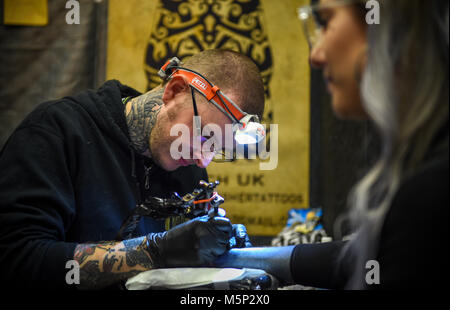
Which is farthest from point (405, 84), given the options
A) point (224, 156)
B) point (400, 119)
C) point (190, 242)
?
point (224, 156)

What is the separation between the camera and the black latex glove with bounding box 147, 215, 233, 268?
4.22ft

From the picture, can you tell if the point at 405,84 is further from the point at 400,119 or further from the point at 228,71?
the point at 228,71

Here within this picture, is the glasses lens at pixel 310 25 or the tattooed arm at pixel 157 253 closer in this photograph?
the glasses lens at pixel 310 25

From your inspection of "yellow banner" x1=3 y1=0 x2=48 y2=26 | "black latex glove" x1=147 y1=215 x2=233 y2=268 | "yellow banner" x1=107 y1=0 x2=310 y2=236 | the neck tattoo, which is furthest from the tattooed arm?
"yellow banner" x1=3 y1=0 x2=48 y2=26

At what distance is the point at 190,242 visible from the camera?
1284 millimetres

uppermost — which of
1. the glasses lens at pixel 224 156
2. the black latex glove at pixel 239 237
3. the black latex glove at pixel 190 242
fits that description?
the glasses lens at pixel 224 156

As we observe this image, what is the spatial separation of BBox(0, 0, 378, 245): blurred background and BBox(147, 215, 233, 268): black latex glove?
210 mm

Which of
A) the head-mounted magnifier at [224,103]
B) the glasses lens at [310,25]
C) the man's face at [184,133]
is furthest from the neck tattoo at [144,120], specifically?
the glasses lens at [310,25]

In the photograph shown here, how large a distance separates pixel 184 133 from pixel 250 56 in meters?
0.41

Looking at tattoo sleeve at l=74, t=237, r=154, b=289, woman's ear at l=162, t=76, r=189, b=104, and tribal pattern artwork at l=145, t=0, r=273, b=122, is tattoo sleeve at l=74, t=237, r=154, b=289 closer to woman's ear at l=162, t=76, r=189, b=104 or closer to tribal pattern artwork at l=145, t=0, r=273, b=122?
woman's ear at l=162, t=76, r=189, b=104

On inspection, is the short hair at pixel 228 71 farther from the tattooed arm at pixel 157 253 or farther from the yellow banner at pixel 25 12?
the yellow banner at pixel 25 12

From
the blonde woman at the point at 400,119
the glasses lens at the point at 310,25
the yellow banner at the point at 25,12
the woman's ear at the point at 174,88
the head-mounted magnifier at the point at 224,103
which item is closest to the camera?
the blonde woman at the point at 400,119

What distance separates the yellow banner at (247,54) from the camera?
1.56 meters

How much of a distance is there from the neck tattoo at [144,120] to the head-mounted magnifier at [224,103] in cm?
14
